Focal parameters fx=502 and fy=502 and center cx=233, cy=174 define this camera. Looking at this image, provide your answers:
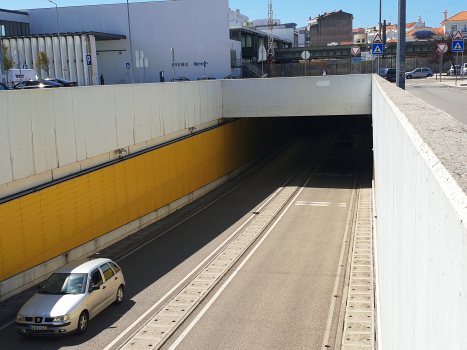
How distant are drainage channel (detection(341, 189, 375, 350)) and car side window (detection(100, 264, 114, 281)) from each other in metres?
6.82

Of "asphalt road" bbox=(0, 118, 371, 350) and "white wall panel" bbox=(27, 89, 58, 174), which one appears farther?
"white wall panel" bbox=(27, 89, 58, 174)

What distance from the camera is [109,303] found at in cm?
1452

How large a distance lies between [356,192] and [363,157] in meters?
13.0

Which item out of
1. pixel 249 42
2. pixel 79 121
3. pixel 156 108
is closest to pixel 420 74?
pixel 249 42

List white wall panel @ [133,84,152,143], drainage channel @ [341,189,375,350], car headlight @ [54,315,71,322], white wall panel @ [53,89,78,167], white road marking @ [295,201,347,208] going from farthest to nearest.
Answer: white road marking @ [295,201,347,208] → white wall panel @ [133,84,152,143] → white wall panel @ [53,89,78,167] → car headlight @ [54,315,71,322] → drainage channel @ [341,189,375,350]

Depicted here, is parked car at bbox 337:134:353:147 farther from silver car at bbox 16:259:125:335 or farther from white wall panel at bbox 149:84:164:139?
silver car at bbox 16:259:125:335

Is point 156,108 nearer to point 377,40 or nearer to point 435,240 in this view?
point 377,40

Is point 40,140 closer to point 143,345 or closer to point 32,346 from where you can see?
point 32,346

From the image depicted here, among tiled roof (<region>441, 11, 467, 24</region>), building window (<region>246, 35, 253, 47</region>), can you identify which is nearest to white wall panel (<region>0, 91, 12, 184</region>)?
building window (<region>246, 35, 253, 47</region>)

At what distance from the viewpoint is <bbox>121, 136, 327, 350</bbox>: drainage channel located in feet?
41.7

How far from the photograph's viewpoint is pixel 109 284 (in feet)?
47.7

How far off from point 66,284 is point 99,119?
8.25 metres

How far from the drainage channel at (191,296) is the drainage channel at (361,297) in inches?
169

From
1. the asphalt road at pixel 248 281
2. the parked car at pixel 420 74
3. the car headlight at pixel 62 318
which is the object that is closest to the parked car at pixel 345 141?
the asphalt road at pixel 248 281
